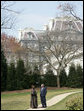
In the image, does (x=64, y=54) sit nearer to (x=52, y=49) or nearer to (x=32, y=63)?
(x=52, y=49)

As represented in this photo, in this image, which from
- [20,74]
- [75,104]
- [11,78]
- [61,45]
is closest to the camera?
[75,104]

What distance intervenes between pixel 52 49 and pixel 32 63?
3744 millimetres

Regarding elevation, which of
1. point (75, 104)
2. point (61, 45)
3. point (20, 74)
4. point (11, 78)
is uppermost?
point (61, 45)

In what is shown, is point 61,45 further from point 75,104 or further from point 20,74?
point 75,104

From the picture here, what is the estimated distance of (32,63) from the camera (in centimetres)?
3703

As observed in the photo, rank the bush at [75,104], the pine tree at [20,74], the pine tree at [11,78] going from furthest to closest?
the pine tree at [20,74]
the pine tree at [11,78]
the bush at [75,104]

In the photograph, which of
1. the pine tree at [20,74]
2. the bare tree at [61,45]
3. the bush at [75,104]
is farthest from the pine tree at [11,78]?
the bush at [75,104]

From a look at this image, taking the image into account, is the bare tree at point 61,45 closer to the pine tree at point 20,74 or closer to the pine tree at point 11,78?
the pine tree at point 20,74

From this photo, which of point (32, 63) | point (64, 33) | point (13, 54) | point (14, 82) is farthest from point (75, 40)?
point (13, 54)

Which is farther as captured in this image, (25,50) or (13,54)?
(13,54)

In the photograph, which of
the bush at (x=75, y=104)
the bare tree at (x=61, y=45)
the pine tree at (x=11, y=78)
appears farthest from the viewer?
the bare tree at (x=61, y=45)

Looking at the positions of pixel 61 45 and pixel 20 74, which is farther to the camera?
pixel 61 45

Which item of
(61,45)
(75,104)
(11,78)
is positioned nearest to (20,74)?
(11,78)

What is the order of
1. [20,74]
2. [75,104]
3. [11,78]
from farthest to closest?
1. [20,74]
2. [11,78]
3. [75,104]
